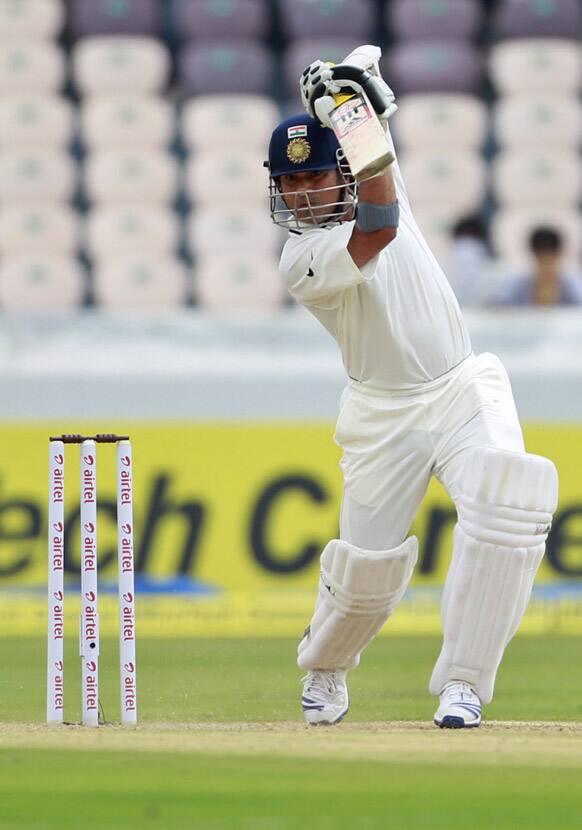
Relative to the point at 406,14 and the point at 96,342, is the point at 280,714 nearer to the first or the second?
the point at 96,342

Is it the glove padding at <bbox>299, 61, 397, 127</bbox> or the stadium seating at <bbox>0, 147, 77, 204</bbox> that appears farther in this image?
the stadium seating at <bbox>0, 147, 77, 204</bbox>

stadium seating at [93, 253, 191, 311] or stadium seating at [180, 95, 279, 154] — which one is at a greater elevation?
stadium seating at [180, 95, 279, 154]

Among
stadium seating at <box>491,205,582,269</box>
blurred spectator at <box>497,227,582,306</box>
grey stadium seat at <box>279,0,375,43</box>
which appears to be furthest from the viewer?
grey stadium seat at <box>279,0,375,43</box>

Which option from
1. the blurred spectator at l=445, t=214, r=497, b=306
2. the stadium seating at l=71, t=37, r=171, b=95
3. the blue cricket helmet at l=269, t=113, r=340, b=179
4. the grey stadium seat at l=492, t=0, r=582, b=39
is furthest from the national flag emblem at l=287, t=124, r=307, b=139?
the grey stadium seat at l=492, t=0, r=582, b=39

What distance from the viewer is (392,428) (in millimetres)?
4750

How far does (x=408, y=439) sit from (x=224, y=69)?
7.18m

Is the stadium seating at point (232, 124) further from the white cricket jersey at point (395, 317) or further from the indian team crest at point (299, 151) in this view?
the indian team crest at point (299, 151)

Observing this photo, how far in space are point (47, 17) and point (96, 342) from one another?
13.2 ft

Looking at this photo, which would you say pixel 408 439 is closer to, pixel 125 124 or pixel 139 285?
pixel 139 285

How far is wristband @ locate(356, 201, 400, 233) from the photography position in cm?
443

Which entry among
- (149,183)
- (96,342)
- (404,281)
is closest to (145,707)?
(404,281)

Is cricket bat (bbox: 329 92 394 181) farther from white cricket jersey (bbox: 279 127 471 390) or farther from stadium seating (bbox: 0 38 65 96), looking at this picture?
stadium seating (bbox: 0 38 65 96)

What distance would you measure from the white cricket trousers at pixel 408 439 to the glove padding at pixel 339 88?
2.44 ft

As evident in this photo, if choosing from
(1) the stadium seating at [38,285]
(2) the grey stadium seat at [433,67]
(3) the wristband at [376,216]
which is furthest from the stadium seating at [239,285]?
(3) the wristband at [376,216]
